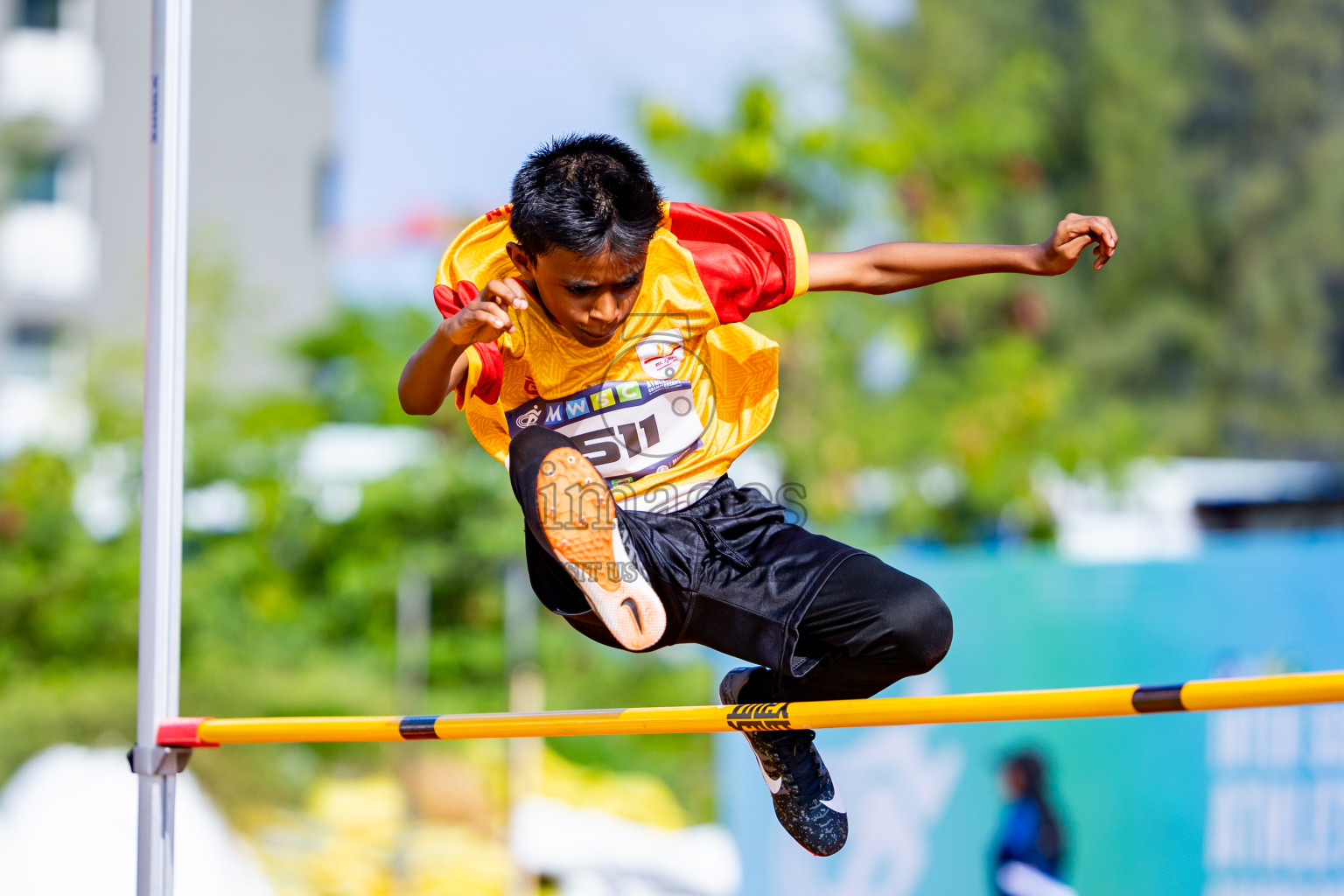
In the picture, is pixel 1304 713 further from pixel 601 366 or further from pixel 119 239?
pixel 119 239

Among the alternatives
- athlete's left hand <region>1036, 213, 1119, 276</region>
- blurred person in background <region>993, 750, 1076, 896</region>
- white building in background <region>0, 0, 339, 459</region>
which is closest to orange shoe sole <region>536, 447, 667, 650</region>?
athlete's left hand <region>1036, 213, 1119, 276</region>

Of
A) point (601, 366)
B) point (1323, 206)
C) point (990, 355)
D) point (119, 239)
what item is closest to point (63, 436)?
point (119, 239)

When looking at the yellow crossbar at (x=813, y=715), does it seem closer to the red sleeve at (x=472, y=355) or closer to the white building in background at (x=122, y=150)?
the red sleeve at (x=472, y=355)

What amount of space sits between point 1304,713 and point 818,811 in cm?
448

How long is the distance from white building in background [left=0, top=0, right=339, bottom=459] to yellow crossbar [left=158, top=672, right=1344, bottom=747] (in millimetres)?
13774

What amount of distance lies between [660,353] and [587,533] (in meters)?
0.52

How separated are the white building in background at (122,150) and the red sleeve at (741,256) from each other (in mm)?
14009

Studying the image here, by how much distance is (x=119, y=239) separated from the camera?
17516 millimetres

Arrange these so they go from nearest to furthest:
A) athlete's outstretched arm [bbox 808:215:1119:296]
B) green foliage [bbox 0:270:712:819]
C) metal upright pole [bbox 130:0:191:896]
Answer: athlete's outstretched arm [bbox 808:215:1119:296] < metal upright pole [bbox 130:0:191:896] < green foliage [bbox 0:270:712:819]

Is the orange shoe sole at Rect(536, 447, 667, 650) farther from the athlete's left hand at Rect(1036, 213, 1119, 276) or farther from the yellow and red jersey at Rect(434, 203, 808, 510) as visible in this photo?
the athlete's left hand at Rect(1036, 213, 1119, 276)

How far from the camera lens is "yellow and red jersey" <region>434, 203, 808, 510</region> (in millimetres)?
2805

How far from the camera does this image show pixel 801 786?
3.03m

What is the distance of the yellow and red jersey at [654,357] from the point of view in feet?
9.20

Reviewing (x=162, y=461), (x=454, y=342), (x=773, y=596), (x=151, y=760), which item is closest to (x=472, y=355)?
(x=454, y=342)
